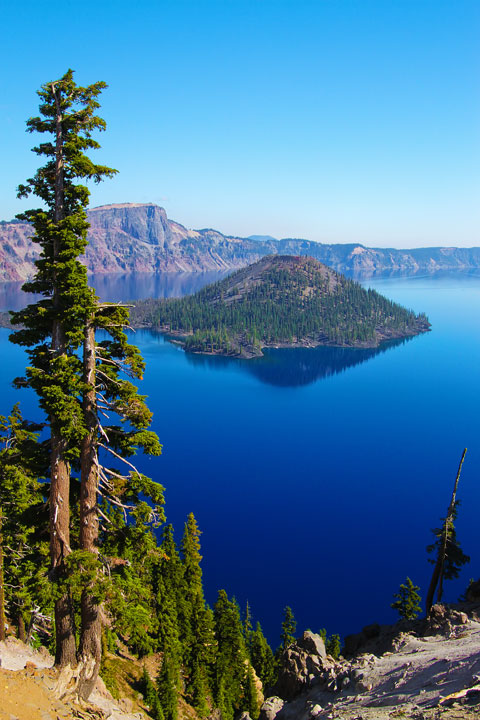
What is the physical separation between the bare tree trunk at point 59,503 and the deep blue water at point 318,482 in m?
52.9

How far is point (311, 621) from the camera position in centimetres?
6316

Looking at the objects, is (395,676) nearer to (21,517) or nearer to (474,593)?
(474,593)

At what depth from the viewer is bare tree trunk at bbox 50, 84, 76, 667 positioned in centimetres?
1596

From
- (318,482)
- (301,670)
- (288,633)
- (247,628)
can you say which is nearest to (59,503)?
(301,670)

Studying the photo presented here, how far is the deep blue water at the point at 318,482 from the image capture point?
70500mm

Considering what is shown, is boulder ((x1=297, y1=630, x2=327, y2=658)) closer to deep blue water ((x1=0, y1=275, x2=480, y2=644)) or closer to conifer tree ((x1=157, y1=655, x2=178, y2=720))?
conifer tree ((x1=157, y1=655, x2=178, y2=720))

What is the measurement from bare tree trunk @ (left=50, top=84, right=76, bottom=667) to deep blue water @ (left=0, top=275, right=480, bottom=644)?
52.9 m

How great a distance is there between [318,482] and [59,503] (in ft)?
298

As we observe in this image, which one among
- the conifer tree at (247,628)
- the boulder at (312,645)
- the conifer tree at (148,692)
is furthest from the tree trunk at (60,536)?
the conifer tree at (247,628)

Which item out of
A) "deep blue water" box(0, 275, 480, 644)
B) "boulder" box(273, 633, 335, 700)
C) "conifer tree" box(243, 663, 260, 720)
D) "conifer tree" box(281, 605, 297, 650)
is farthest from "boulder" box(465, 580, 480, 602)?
"deep blue water" box(0, 275, 480, 644)

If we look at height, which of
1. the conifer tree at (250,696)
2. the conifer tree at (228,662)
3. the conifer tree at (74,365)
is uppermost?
the conifer tree at (74,365)

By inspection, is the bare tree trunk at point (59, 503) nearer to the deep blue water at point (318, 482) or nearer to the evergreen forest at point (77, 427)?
the evergreen forest at point (77, 427)

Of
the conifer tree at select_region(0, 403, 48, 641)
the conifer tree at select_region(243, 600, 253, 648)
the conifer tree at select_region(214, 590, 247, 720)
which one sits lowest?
the conifer tree at select_region(243, 600, 253, 648)

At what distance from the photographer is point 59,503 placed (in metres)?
16.0
